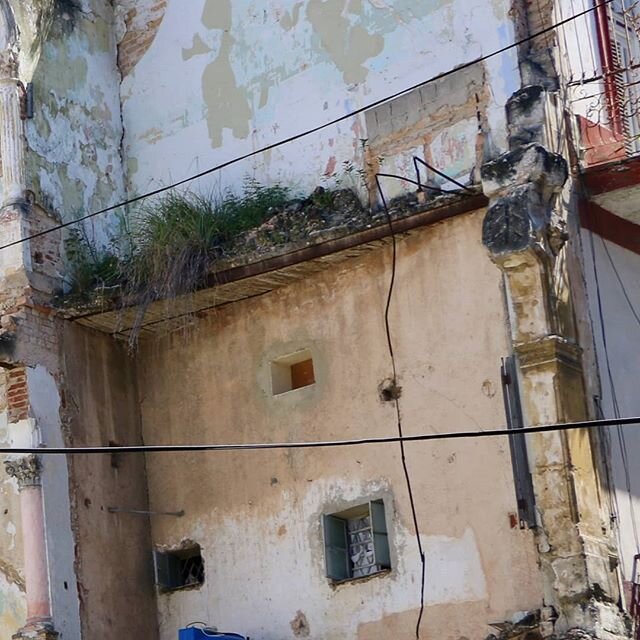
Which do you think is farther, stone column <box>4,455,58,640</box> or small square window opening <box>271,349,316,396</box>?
small square window opening <box>271,349,316,396</box>

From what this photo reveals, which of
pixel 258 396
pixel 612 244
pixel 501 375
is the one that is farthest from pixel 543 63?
pixel 258 396

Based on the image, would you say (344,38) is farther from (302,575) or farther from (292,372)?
(302,575)

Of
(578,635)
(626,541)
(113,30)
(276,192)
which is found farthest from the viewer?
(113,30)

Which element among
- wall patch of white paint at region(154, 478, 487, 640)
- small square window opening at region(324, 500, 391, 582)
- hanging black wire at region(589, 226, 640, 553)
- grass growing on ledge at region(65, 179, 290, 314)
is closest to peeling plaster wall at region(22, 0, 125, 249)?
grass growing on ledge at region(65, 179, 290, 314)

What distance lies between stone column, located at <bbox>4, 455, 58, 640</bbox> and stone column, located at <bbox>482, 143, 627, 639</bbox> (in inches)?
A: 160

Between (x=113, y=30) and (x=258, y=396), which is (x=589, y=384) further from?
(x=113, y=30)

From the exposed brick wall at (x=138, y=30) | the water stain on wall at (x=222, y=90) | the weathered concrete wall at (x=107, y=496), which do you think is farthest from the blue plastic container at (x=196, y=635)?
the exposed brick wall at (x=138, y=30)

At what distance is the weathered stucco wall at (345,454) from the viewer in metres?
13.1

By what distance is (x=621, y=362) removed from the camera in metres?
13.7

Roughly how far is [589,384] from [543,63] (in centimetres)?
255

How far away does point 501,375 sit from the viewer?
43.3ft

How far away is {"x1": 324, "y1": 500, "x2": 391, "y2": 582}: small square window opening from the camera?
45.0 ft

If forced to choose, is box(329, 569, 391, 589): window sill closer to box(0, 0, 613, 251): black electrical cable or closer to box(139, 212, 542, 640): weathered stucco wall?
box(139, 212, 542, 640): weathered stucco wall

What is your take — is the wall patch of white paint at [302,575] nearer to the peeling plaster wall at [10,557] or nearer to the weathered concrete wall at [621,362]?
the weathered concrete wall at [621,362]
